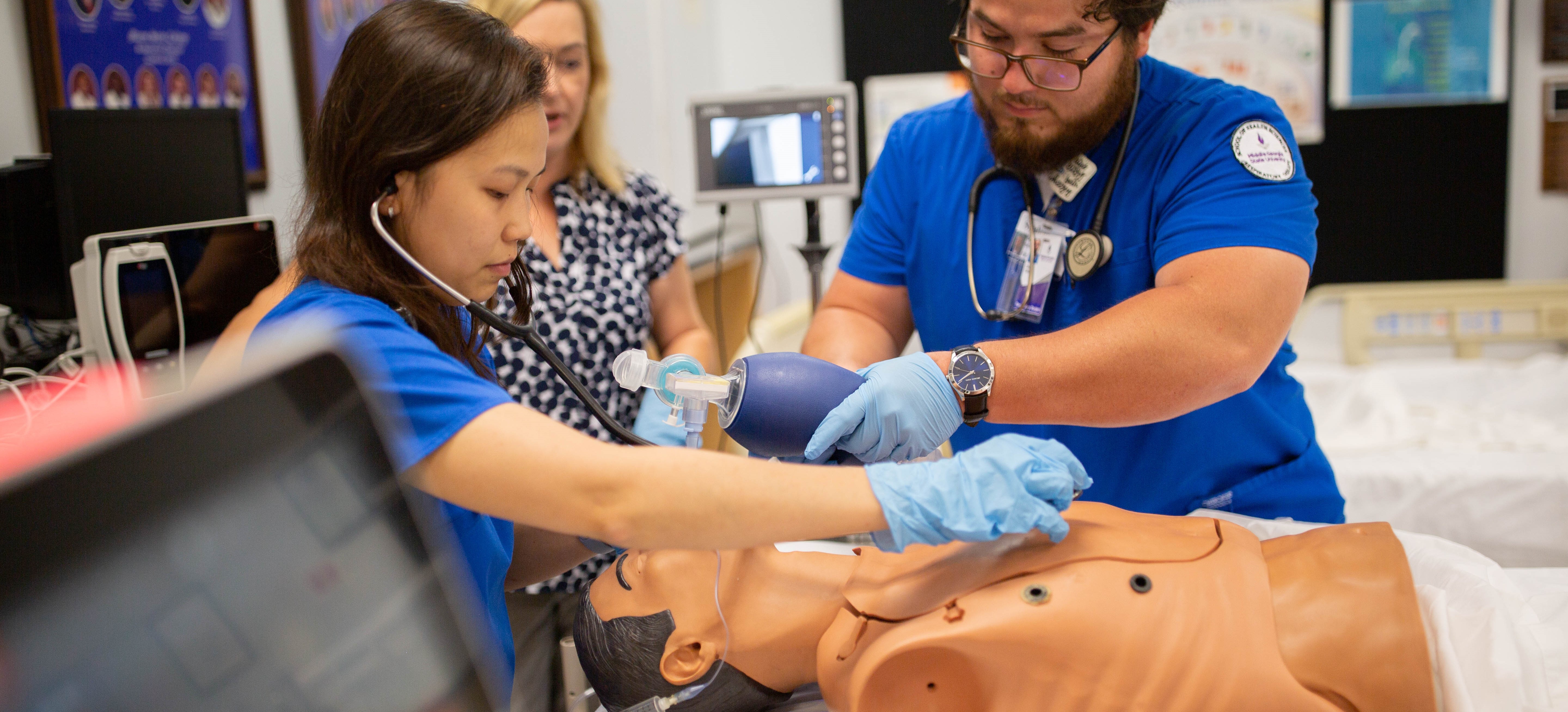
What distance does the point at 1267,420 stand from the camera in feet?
4.71

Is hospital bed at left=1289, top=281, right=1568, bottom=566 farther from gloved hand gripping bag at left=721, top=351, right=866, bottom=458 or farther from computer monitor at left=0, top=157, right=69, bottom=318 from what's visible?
computer monitor at left=0, top=157, right=69, bottom=318

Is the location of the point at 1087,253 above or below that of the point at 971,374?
above

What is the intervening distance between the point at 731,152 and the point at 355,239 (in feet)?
3.32

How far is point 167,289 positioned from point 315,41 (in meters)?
1.21

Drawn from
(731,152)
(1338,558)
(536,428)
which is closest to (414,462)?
(536,428)

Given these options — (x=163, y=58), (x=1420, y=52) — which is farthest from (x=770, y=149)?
(x=1420, y=52)

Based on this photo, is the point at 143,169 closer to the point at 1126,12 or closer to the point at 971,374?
the point at 971,374

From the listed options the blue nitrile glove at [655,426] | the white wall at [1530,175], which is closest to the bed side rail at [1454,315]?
the white wall at [1530,175]

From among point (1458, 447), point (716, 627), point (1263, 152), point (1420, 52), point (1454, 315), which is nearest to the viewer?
point (716, 627)

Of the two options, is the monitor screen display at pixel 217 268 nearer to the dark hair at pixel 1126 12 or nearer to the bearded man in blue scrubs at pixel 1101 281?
the bearded man in blue scrubs at pixel 1101 281

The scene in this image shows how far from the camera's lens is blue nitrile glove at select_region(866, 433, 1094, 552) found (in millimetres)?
941

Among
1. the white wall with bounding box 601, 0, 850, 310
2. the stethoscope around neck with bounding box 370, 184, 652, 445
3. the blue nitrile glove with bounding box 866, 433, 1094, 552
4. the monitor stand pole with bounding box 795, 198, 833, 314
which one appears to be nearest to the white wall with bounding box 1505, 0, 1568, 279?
the white wall with bounding box 601, 0, 850, 310

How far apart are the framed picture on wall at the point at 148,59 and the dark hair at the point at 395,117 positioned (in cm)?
86

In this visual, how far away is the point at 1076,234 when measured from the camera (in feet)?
4.91
